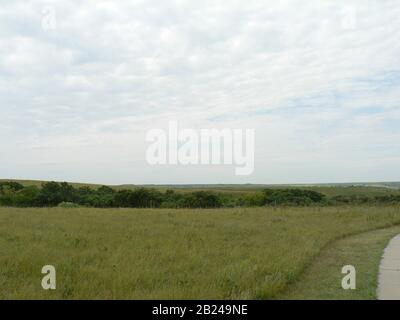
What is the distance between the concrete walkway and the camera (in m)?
7.24

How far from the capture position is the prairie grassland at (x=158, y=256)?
715cm

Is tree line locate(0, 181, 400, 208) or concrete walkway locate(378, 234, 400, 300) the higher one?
tree line locate(0, 181, 400, 208)

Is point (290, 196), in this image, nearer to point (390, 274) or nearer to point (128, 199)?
point (128, 199)

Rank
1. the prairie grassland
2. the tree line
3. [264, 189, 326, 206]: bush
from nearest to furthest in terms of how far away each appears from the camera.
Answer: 1. the prairie grassland
2. the tree line
3. [264, 189, 326, 206]: bush

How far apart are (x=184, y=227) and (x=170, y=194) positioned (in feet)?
99.5

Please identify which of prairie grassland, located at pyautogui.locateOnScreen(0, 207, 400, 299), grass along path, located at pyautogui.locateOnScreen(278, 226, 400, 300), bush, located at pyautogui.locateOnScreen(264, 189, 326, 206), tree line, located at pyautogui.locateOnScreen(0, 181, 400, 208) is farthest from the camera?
bush, located at pyautogui.locateOnScreen(264, 189, 326, 206)

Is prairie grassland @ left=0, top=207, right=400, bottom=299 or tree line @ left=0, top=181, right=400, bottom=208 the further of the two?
tree line @ left=0, top=181, right=400, bottom=208

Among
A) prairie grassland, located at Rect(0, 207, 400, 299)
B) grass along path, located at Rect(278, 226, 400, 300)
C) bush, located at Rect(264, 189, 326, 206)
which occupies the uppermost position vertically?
bush, located at Rect(264, 189, 326, 206)

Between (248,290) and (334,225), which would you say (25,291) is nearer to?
(248,290)

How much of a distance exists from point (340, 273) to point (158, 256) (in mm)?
3885

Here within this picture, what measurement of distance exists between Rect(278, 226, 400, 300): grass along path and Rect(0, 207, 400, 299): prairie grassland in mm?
256

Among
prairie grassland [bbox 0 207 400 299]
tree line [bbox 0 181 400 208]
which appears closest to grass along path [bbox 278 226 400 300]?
prairie grassland [bbox 0 207 400 299]

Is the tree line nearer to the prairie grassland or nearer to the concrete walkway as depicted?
the prairie grassland

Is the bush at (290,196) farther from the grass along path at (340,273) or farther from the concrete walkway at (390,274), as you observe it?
the concrete walkway at (390,274)
